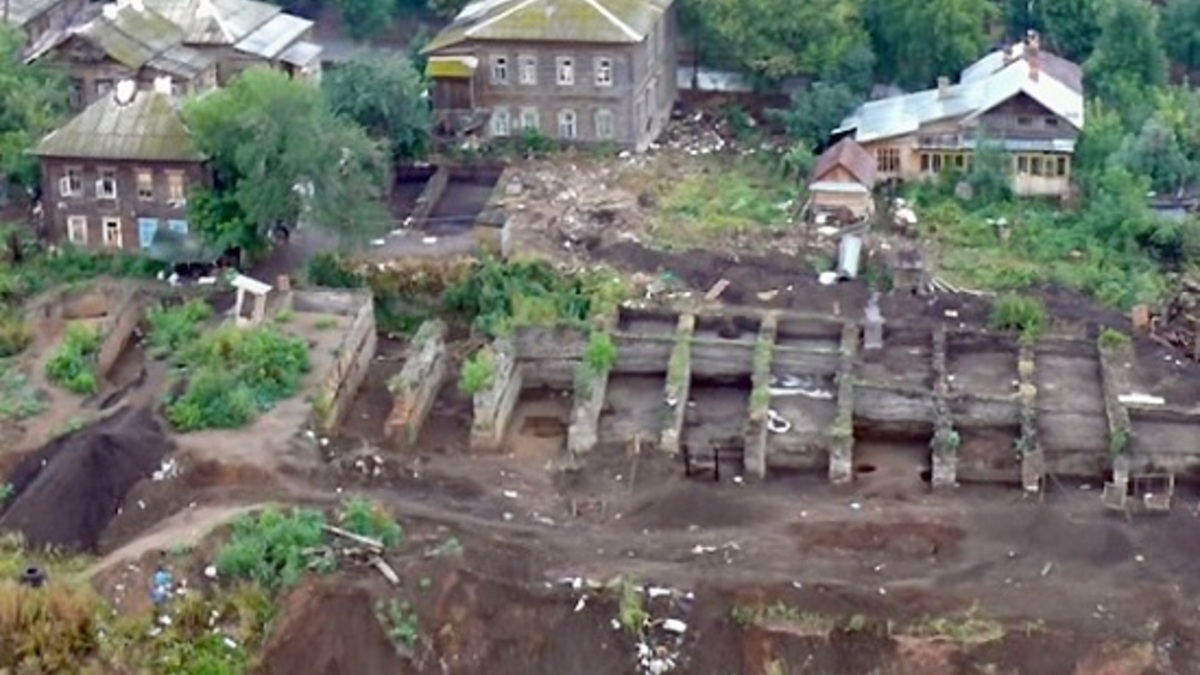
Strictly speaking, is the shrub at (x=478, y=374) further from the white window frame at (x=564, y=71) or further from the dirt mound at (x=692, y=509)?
the white window frame at (x=564, y=71)

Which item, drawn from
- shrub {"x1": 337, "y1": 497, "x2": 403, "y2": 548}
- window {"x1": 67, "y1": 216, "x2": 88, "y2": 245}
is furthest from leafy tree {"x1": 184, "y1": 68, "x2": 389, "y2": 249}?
shrub {"x1": 337, "y1": 497, "x2": 403, "y2": 548}

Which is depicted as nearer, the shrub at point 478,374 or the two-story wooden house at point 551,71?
the shrub at point 478,374

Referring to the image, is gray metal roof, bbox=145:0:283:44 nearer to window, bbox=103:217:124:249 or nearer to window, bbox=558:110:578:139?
window, bbox=103:217:124:249

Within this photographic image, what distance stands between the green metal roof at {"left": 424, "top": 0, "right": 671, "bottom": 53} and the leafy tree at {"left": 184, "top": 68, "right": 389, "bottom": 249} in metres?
7.32

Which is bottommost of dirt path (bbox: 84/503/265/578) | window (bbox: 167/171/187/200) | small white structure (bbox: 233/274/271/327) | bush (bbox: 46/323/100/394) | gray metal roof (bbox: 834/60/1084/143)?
dirt path (bbox: 84/503/265/578)

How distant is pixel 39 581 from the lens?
2980 cm

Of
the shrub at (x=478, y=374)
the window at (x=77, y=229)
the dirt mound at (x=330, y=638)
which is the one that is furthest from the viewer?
the window at (x=77, y=229)

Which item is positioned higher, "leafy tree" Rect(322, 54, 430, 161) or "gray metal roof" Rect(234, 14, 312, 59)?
"gray metal roof" Rect(234, 14, 312, 59)

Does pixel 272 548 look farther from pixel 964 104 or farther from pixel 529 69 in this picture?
pixel 964 104

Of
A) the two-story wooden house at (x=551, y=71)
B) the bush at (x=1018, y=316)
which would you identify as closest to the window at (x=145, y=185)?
the two-story wooden house at (x=551, y=71)

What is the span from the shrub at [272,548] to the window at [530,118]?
1888cm

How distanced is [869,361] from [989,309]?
3.08 meters

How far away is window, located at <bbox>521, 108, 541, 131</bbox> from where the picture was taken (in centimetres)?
4875

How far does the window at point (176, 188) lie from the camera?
41.9 meters
